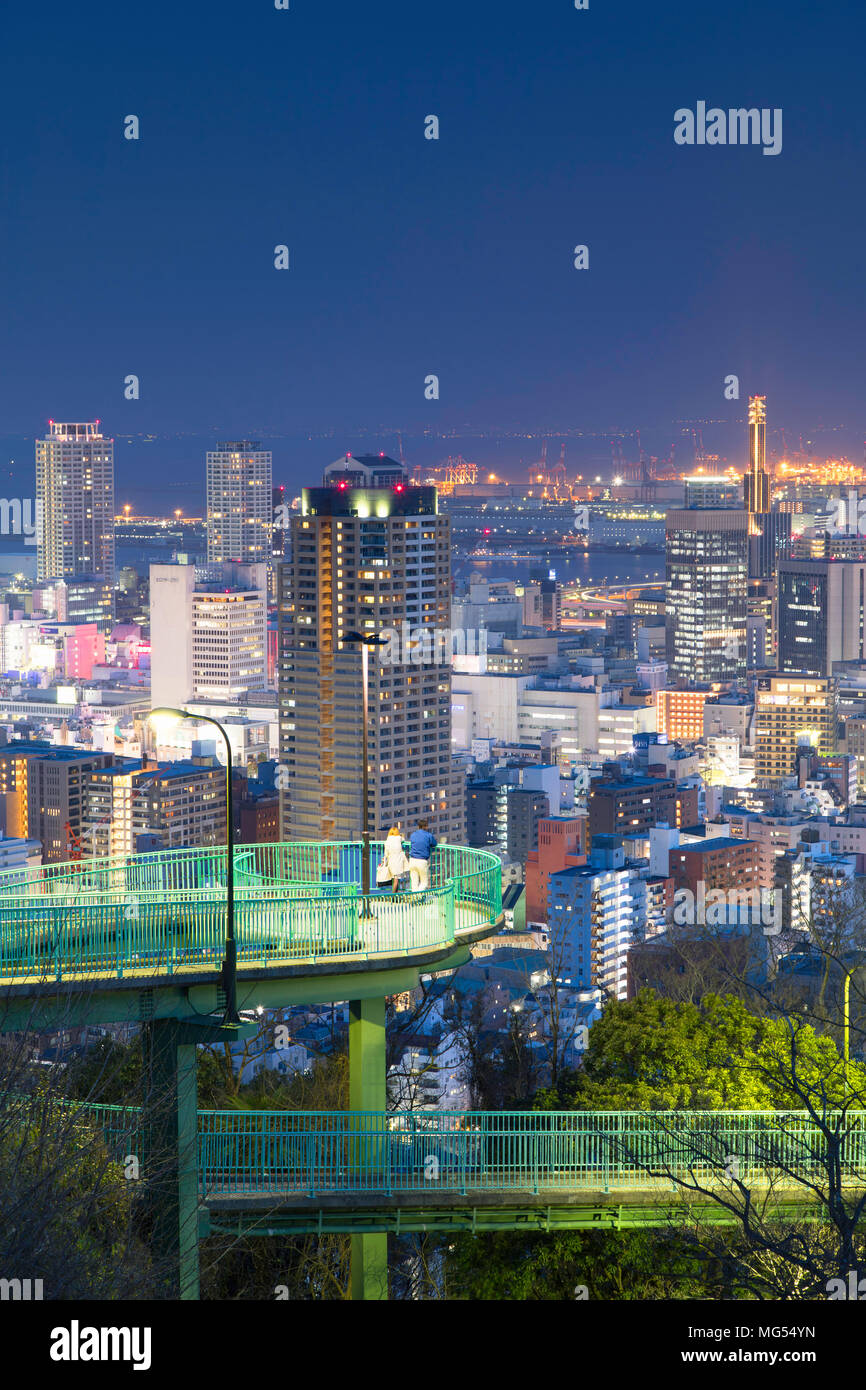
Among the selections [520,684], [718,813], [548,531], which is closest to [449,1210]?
[718,813]

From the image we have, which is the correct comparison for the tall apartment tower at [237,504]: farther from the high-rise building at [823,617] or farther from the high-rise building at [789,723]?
the high-rise building at [789,723]

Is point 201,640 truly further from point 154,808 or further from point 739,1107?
point 739,1107

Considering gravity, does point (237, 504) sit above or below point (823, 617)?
above

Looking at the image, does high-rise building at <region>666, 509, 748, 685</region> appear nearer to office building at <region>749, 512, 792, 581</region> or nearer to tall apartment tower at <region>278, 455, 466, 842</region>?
office building at <region>749, 512, 792, 581</region>

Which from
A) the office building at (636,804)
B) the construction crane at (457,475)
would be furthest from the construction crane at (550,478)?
the office building at (636,804)

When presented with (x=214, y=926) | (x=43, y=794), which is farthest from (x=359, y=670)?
(x=214, y=926)
